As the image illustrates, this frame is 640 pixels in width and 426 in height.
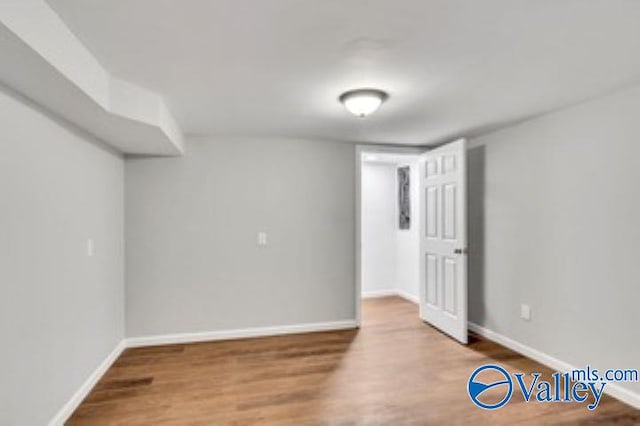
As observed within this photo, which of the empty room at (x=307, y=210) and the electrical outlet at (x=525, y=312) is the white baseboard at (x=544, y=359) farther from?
the electrical outlet at (x=525, y=312)

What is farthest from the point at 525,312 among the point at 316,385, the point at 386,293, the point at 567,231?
the point at 386,293

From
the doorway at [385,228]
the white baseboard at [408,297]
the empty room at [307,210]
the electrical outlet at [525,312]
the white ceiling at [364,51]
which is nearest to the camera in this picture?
the white ceiling at [364,51]

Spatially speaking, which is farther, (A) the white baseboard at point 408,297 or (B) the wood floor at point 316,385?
(A) the white baseboard at point 408,297

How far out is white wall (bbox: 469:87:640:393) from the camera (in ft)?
7.79

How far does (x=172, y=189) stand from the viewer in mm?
3570

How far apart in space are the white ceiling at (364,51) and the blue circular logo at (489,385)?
7.03 feet

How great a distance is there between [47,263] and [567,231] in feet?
12.1

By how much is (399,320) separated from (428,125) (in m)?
2.39

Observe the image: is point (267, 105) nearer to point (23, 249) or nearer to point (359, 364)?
point (23, 249)

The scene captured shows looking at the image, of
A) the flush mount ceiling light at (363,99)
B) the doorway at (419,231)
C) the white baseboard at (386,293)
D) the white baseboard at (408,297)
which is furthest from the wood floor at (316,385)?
the flush mount ceiling light at (363,99)

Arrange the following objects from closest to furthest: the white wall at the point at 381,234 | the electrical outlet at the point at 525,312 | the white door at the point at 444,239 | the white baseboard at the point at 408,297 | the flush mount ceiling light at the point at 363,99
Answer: the flush mount ceiling light at the point at 363,99, the electrical outlet at the point at 525,312, the white door at the point at 444,239, the white baseboard at the point at 408,297, the white wall at the point at 381,234

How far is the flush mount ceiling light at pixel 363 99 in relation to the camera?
234 centimetres

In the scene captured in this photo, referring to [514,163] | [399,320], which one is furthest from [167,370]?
[514,163]

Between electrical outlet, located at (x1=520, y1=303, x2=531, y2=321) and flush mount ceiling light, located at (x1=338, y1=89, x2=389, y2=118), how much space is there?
2308mm
